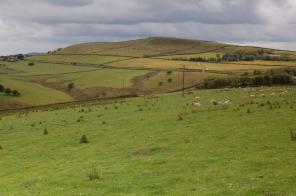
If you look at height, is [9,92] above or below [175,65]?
below

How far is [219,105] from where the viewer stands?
46594 millimetres

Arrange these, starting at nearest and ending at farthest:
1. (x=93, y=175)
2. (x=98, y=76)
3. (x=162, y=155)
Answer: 1. (x=93, y=175)
2. (x=162, y=155)
3. (x=98, y=76)

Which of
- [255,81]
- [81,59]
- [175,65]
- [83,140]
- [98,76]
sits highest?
[81,59]

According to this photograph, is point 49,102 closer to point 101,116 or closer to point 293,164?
point 101,116

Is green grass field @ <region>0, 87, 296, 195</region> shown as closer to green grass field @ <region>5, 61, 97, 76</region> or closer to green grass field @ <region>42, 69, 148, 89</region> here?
green grass field @ <region>42, 69, 148, 89</region>

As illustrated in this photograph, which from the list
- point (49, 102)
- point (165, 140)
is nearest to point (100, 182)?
point (165, 140)

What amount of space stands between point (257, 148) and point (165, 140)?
6.83 m

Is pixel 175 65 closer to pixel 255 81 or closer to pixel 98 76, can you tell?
pixel 98 76

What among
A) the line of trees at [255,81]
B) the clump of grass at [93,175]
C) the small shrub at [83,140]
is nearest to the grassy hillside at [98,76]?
the line of trees at [255,81]

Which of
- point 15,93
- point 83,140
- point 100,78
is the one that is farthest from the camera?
point 100,78

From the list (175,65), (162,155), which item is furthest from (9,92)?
(162,155)

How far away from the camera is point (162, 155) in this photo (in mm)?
24172

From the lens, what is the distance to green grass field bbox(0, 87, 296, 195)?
58.8 ft

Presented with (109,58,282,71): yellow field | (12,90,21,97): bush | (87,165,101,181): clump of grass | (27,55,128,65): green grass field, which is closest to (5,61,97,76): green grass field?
(27,55,128,65): green grass field
